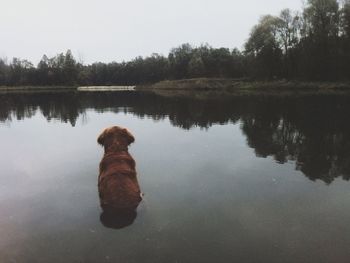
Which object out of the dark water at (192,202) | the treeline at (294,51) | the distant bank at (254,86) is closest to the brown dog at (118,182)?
the dark water at (192,202)

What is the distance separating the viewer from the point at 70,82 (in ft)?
466

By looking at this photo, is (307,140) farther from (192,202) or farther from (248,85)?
(248,85)

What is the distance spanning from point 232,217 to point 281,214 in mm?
1145

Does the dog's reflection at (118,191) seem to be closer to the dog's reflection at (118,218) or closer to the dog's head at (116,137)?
the dog's reflection at (118,218)

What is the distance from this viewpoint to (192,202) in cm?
903

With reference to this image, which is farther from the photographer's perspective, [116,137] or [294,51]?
[294,51]

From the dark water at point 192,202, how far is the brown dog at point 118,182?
322 mm

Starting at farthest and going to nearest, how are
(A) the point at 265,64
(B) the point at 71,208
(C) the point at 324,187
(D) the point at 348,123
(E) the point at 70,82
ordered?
(E) the point at 70,82 < (A) the point at 265,64 < (D) the point at 348,123 < (C) the point at 324,187 < (B) the point at 71,208

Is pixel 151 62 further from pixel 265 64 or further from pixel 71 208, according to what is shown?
pixel 71 208

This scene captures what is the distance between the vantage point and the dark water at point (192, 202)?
21.5ft

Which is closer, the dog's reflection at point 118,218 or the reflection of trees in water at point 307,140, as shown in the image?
the dog's reflection at point 118,218

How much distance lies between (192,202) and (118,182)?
2.05 m

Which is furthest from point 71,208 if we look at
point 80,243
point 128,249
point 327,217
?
point 327,217

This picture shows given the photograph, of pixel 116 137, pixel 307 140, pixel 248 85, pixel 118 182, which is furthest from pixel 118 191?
pixel 248 85
